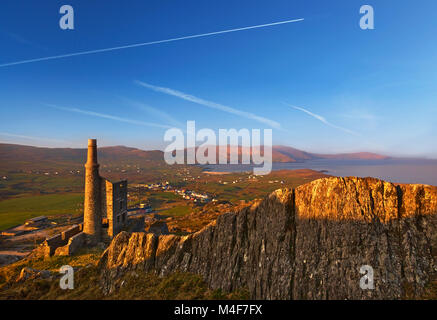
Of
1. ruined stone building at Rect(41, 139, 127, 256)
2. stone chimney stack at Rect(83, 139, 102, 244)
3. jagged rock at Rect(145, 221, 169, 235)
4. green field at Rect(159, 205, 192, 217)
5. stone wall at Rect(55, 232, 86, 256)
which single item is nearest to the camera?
stone wall at Rect(55, 232, 86, 256)

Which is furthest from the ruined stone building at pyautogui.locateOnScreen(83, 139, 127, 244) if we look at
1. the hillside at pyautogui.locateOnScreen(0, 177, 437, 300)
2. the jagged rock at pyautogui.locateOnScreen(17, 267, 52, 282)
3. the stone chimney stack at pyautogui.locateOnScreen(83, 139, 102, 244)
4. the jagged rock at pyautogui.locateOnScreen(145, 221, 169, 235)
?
the hillside at pyautogui.locateOnScreen(0, 177, 437, 300)

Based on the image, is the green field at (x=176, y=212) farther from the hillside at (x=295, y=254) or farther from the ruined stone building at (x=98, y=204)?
the hillside at (x=295, y=254)

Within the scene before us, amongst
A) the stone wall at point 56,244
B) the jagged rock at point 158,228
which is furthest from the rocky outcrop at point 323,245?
the jagged rock at point 158,228

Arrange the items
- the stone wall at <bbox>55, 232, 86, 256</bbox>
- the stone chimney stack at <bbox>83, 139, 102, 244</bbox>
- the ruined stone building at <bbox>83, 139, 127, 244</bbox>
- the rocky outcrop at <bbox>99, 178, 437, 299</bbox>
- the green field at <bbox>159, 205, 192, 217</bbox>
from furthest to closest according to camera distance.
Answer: the green field at <bbox>159, 205, 192, 217</bbox> → the ruined stone building at <bbox>83, 139, 127, 244</bbox> → the stone chimney stack at <bbox>83, 139, 102, 244</bbox> → the stone wall at <bbox>55, 232, 86, 256</bbox> → the rocky outcrop at <bbox>99, 178, 437, 299</bbox>

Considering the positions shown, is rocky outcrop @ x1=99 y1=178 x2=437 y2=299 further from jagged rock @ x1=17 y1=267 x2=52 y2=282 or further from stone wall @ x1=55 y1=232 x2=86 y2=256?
stone wall @ x1=55 y1=232 x2=86 y2=256

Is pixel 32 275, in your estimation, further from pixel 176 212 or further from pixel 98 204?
pixel 176 212
